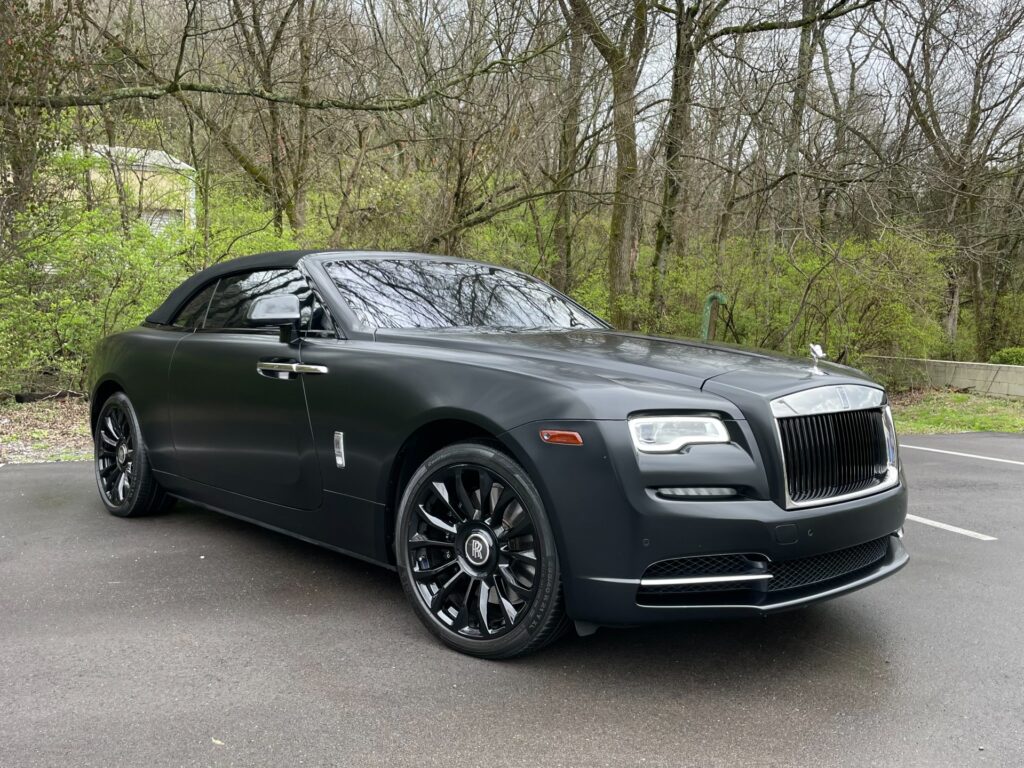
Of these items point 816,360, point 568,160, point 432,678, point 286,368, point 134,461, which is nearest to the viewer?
point 432,678

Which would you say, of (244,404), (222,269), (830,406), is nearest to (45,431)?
(222,269)

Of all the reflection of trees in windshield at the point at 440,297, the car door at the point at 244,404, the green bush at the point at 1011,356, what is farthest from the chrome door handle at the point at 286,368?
the green bush at the point at 1011,356

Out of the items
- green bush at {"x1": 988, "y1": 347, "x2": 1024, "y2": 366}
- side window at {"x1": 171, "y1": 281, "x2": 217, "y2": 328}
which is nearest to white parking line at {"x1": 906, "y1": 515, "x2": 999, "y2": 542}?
side window at {"x1": 171, "y1": 281, "x2": 217, "y2": 328}

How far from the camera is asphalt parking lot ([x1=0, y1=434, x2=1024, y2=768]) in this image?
2537 millimetres

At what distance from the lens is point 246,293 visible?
15.0 feet

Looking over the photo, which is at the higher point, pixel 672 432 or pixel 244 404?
pixel 672 432

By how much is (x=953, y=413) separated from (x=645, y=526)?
12717 mm

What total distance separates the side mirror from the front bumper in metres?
1.52

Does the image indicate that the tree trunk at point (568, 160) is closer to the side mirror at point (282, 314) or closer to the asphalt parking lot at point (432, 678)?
the side mirror at point (282, 314)

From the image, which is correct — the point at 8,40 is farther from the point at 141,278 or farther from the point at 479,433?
the point at 479,433

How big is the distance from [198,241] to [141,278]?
3.22ft

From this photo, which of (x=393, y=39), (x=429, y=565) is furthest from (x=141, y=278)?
(x=429, y=565)

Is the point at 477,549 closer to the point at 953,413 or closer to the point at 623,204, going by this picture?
the point at 623,204

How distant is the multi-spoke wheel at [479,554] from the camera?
299 centimetres
